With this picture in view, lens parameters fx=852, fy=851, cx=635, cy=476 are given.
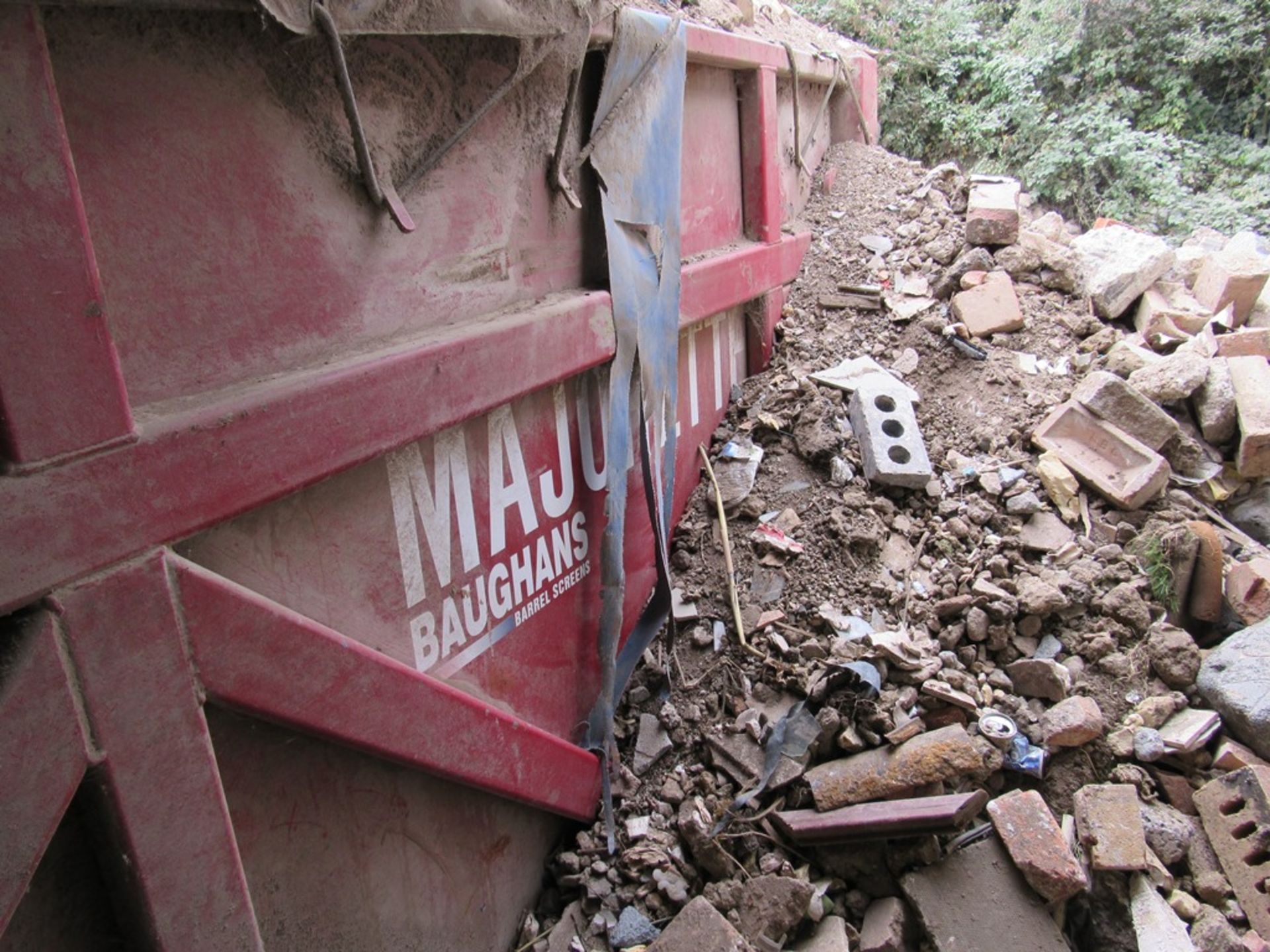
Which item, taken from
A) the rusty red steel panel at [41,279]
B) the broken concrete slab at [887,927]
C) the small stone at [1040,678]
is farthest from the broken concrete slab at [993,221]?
the rusty red steel panel at [41,279]

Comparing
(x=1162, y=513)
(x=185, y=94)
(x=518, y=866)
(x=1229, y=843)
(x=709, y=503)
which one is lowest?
(x=1229, y=843)

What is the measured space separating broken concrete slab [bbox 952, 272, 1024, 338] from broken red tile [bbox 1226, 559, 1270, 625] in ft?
4.06

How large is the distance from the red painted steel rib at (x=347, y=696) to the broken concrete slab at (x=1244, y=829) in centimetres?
174

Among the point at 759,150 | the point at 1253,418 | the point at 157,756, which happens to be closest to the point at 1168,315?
the point at 1253,418

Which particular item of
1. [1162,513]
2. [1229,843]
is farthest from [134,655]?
[1162,513]

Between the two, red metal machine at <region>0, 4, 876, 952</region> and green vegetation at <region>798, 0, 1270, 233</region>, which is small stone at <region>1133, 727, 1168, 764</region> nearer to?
red metal machine at <region>0, 4, 876, 952</region>

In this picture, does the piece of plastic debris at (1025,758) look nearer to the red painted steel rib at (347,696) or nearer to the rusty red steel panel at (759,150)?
the red painted steel rib at (347,696)

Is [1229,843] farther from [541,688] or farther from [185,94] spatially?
[185,94]

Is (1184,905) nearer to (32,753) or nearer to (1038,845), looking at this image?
(1038,845)

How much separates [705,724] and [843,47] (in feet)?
13.3

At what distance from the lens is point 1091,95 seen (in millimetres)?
8664

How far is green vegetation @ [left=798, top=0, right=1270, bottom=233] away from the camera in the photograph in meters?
8.08

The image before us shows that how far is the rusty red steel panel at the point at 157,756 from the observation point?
1.01m

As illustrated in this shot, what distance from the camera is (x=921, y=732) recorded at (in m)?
2.24
